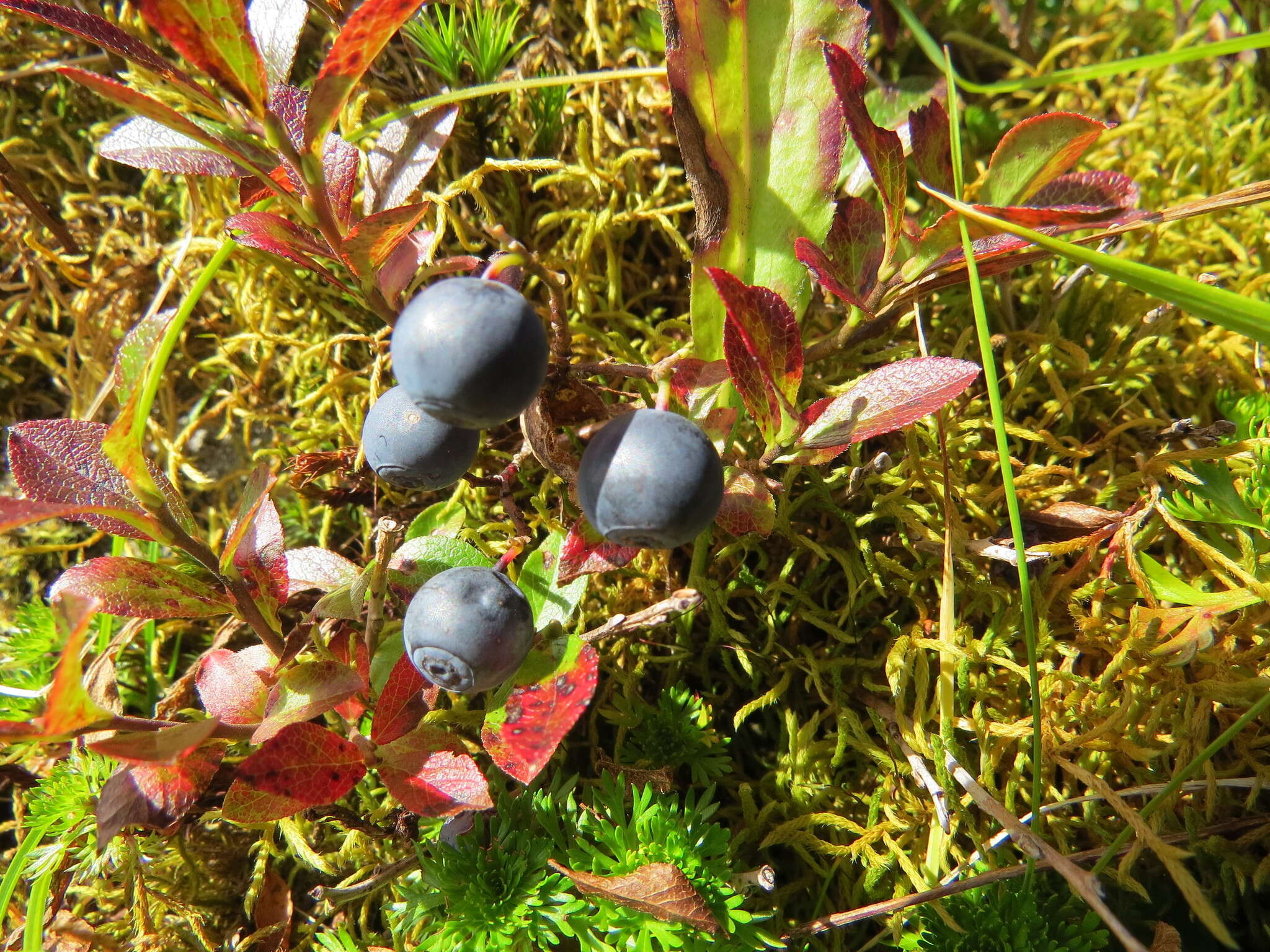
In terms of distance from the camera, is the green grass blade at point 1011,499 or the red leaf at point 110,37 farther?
the green grass blade at point 1011,499

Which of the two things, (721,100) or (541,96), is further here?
(541,96)

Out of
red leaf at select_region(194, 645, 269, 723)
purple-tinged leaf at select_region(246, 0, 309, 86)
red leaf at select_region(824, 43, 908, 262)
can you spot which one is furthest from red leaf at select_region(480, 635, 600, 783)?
Answer: purple-tinged leaf at select_region(246, 0, 309, 86)

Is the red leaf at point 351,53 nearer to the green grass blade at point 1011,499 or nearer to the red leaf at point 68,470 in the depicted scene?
the red leaf at point 68,470

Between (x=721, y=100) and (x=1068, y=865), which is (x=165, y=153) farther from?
(x=1068, y=865)

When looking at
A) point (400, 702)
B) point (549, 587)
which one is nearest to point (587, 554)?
point (549, 587)

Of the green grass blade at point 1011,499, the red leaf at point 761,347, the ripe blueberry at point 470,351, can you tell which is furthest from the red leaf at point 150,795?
the green grass blade at point 1011,499

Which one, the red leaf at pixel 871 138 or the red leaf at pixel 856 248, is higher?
the red leaf at pixel 871 138

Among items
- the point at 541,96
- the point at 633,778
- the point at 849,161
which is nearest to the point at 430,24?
the point at 541,96

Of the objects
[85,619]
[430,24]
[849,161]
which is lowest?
[85,619]
